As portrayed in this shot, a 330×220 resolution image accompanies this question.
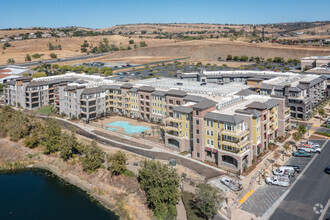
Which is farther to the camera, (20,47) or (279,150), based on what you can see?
(20,47)

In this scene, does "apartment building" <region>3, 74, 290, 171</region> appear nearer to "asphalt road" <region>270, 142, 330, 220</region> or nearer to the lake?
"asphalt road" <region>270, 142, 330, 220</region>

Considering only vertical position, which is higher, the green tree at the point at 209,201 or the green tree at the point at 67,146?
the green tree at the point at 67,146

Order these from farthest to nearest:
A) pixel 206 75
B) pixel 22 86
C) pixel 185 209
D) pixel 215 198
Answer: pixel 206 75
pixel 22 86
pixel 185 209
pixel 215 198

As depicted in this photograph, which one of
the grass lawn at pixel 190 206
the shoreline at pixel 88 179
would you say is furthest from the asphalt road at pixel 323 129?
the shoreline at pixel 88 179

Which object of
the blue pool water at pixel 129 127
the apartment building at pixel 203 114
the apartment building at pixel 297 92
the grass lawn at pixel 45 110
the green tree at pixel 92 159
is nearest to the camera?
the apartment building at pixel 203 114

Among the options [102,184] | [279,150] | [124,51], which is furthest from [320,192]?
[124,51]

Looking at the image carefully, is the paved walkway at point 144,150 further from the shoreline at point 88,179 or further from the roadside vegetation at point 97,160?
the shoreline at point 88,179

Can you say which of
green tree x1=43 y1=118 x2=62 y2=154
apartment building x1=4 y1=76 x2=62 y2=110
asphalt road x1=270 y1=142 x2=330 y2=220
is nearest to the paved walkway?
green tree x1=43 y1=118 x2=62 y2=154

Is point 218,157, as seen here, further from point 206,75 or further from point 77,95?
point 206,75
